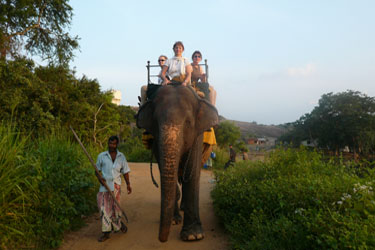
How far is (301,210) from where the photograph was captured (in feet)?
12.5

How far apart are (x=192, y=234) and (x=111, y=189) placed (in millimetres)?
1665

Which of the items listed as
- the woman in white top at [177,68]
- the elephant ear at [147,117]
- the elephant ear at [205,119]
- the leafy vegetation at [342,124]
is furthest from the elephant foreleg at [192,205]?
the leafy vegetation at [342,124]

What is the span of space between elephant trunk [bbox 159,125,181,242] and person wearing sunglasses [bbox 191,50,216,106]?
6.87 feet

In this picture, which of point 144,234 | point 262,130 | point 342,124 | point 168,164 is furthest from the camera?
point 262,130

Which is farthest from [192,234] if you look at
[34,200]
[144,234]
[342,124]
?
[342,124]

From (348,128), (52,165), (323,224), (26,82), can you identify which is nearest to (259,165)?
(323,224)

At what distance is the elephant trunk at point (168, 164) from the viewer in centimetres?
369

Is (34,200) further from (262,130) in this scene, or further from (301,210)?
(262,130)

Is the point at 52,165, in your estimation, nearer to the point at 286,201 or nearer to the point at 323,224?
the point at 286,201

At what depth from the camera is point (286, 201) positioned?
4.29m

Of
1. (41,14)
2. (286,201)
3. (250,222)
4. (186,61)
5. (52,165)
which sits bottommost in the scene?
(250,222)

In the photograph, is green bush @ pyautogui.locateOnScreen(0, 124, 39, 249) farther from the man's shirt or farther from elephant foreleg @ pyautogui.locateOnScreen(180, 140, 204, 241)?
elephant foreleg @ pyautogui.locateOnScreen(180, 140, 204, 241)

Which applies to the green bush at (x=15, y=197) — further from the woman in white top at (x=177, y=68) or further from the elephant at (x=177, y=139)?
the woman in white top at (x=177, y=68)

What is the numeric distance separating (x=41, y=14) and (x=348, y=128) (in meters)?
30.5
